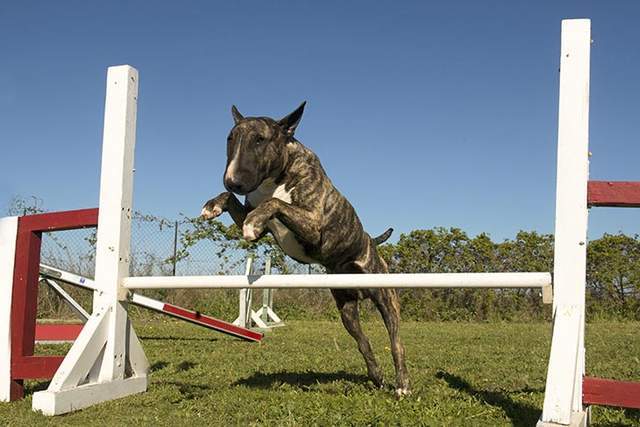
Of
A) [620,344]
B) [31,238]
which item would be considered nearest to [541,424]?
[31,238]

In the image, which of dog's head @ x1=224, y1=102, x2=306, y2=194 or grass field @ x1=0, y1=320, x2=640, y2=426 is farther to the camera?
grass field @ x1=0, y1=320, x2=640, y2=426

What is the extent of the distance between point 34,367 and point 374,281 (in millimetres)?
2096

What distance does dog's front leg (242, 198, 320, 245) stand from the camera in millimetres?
2898

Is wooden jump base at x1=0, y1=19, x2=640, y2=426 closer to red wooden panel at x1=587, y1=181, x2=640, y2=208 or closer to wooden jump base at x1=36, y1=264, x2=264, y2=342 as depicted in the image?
red wooden panel at x1=587, y1=181, x2=640, y2=208

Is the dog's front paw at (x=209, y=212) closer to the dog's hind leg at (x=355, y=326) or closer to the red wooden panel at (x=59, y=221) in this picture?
the red wooden panel at (x=59, y=221)

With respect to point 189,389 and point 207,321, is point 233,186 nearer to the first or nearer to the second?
point 189,389

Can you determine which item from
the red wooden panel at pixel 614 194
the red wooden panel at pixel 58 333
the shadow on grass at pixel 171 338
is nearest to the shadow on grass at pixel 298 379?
the red wooden panel at pixel 614 194

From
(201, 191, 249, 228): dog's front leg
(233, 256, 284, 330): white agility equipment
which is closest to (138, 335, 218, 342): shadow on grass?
(233, 256, 284, 330): white agility equipment

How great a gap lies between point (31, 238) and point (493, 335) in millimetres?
6838

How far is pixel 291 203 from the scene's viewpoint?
3342 millimetres

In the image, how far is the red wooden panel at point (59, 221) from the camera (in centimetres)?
379

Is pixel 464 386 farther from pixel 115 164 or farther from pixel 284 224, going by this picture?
pixel 115 164

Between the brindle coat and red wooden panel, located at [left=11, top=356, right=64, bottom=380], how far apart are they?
4.47 feet

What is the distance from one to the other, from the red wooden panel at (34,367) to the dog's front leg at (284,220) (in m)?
1.59
